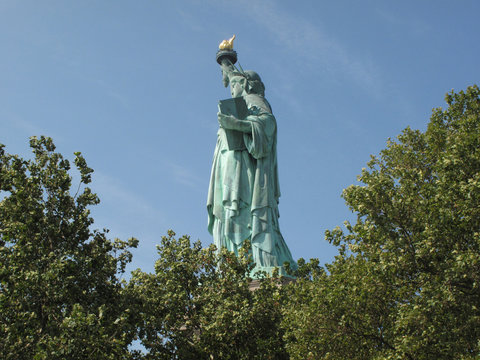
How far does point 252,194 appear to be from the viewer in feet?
82.7

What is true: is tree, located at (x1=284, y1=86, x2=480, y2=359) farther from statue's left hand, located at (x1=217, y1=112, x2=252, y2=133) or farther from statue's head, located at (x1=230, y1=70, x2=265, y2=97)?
statue's head, located at (x1=230, y1=70, x2=265, y2=97)

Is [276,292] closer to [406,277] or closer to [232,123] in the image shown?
[406,277]

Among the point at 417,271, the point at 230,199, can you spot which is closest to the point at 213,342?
the point at 417,271

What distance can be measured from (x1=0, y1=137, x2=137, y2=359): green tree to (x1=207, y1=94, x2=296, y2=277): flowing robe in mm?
7830

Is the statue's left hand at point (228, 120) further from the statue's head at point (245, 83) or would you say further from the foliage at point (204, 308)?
the foliage at point (204, 308)

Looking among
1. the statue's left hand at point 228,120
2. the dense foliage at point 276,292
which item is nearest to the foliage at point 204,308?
the dense foliage at point 276,292

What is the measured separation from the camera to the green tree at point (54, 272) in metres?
14.4

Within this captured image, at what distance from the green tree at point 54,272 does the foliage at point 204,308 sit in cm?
124

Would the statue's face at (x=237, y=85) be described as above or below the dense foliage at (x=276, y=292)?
above

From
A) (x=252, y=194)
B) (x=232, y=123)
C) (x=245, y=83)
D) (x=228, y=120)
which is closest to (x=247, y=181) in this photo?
(x=252, y=194)

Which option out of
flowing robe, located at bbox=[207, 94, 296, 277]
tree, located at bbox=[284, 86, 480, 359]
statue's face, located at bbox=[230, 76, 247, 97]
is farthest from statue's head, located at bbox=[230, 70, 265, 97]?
tree, located at bbox=[284, 86, 480, 359]

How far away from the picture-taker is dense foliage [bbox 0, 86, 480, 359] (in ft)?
45.3

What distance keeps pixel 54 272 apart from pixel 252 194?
11.4m

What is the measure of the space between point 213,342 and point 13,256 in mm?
5247
